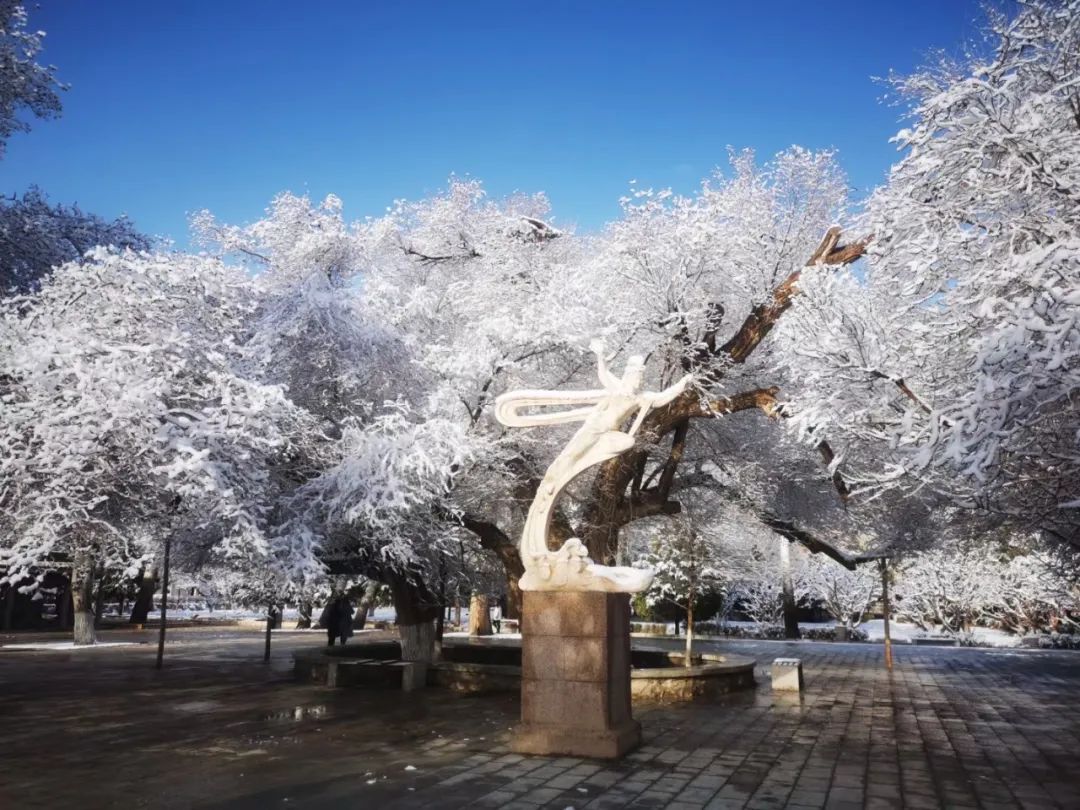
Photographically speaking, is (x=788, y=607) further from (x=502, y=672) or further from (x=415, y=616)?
(x=502, y=672)

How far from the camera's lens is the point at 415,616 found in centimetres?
1783

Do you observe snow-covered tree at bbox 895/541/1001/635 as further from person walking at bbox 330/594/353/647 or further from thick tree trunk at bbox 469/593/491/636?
person walking at bbox 330/594/353/647

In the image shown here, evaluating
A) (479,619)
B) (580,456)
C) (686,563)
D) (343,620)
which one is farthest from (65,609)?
(580,456)

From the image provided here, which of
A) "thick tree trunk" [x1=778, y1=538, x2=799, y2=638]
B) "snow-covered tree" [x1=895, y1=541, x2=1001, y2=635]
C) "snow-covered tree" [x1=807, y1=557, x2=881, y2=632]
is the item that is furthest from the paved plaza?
"snow-covered tree" [x1=807, y1=557, x2=881, y2=632]

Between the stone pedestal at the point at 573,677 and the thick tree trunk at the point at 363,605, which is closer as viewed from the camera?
the stone pedestal at the point at 573,677

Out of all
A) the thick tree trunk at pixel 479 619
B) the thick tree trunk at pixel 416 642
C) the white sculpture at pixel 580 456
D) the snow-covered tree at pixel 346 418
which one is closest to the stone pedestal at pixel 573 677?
the white sculpture at pixel 580 456

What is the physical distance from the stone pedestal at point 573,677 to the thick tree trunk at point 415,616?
8.51 meters

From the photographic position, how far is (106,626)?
39531 millimetres

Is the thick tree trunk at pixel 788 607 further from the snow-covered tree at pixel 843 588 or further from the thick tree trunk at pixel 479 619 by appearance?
the thick tree trunk at pixel 479 619

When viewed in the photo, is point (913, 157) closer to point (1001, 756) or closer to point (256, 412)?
point (1001, 756)

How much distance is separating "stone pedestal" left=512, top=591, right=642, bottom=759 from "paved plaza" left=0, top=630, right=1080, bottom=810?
10.6 inches

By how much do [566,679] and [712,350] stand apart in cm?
1078

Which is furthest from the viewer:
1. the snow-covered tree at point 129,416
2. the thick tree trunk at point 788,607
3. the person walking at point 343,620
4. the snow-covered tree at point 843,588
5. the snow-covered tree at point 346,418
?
the snow-covered tree at point 843,588

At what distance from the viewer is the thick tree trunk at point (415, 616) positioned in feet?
57.5
